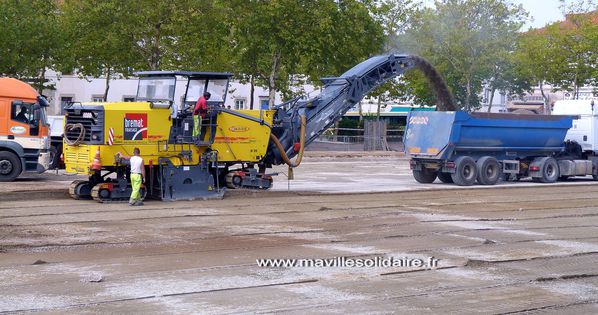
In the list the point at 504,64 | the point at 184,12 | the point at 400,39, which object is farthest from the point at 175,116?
the point at 504,64

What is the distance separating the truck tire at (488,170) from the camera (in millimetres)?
27969

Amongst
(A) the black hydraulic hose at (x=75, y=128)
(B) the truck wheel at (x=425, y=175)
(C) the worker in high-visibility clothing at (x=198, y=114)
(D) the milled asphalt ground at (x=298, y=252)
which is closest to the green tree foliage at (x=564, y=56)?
(B) the truck wheel at (x=425, y=175)

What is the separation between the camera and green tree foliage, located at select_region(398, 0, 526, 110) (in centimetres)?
5438

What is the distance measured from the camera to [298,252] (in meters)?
14.2

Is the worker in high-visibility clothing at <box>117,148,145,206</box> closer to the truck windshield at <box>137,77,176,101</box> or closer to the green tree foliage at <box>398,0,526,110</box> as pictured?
the truck windshield at <box>137,77,176,101</box>

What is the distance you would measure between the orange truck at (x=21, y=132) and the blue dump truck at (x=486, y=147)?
1102 centimetres

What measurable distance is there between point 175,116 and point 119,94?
4219cm

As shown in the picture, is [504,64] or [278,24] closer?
[278,24]

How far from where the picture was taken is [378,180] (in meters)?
29.6

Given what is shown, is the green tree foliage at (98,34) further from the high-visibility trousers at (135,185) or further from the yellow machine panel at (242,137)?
the high-visibility trousers at (135,185)

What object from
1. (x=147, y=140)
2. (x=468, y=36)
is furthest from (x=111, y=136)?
A: (x=468, y=36)

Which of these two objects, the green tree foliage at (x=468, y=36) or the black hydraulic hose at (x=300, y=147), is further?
the green tree foliage at (x=468, y=36)

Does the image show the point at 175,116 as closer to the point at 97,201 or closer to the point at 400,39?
the point at 97,201

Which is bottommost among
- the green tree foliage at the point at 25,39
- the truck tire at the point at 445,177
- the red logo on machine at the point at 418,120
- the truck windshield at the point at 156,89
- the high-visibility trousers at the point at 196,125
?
the truck tire at the point at 445,177
